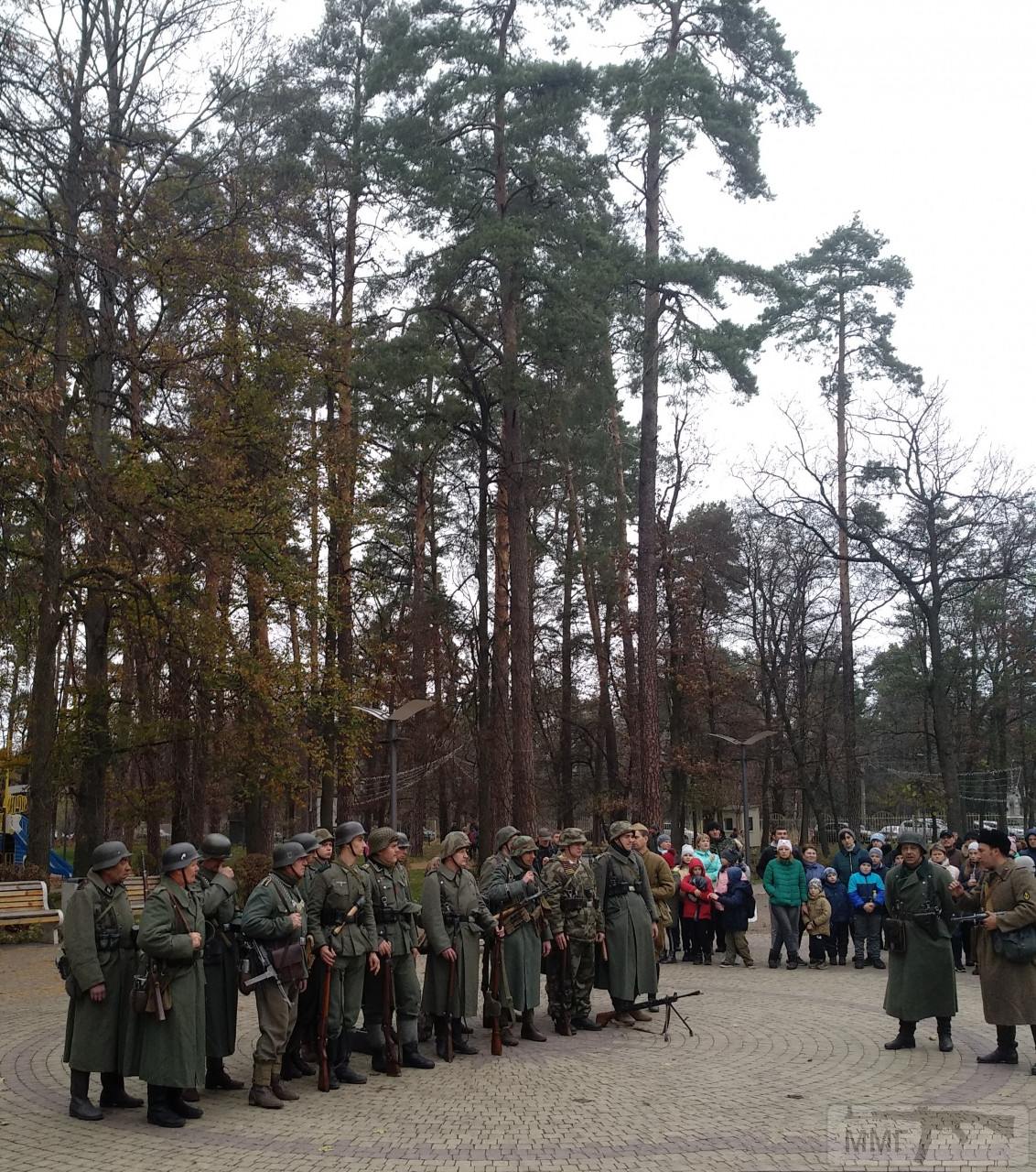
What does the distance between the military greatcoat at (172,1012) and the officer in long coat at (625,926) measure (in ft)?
14.7

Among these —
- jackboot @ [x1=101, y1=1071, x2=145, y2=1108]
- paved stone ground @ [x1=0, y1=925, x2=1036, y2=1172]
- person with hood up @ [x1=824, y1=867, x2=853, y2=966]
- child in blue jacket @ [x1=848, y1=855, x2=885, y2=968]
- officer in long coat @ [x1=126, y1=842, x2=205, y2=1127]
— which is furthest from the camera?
person with hood up @ [x1=824, y1=867, x2=853, y2=966]

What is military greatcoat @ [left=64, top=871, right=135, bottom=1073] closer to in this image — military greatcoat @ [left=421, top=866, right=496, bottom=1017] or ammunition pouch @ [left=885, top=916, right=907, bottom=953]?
military greatcoat @ [left=421, top=866, right=496, bottom=1017]

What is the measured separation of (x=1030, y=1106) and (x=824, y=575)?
34.7 m

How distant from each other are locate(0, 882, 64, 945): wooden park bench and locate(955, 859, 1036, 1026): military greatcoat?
42.0ft

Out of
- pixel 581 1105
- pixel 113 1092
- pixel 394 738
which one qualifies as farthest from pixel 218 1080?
pixel 394 738

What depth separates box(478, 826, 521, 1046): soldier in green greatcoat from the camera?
9.74 meters

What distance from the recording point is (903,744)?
49094 millimetres

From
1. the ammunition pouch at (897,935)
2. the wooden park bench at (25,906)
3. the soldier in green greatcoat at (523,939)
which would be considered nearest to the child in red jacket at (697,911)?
the soldier in green greatcoat at (523,939)

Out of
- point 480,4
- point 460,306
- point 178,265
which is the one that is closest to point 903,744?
point 460,306

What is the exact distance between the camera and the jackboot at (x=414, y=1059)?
8953mm

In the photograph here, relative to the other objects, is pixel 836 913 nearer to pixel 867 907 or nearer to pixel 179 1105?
pixel 867 907

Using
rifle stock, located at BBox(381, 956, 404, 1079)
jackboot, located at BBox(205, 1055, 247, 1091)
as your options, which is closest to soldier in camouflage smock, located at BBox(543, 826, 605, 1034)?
rifle stock, located at BBox(381, 956, 404, 1079)

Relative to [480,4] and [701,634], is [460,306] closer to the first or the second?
[480,4]

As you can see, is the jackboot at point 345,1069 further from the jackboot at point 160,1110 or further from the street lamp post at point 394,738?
the street lamp post at point 394,738
